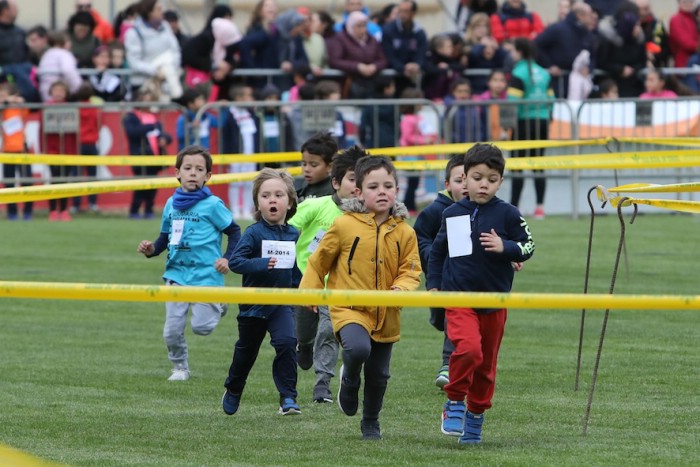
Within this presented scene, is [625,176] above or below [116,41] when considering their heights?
below

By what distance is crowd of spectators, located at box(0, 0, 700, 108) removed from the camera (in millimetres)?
22375

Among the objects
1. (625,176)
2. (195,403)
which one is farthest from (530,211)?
(195,403)

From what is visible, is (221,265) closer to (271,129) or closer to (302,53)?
(271,129)

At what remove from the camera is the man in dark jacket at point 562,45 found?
75.4 ft

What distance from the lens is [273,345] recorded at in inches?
359

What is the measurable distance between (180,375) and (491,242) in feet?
11.0

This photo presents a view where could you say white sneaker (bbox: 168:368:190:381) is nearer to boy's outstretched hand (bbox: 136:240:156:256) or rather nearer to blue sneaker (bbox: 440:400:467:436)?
boy's outstretched hand (bbox: 136:240:156:256)

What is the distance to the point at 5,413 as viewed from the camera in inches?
360

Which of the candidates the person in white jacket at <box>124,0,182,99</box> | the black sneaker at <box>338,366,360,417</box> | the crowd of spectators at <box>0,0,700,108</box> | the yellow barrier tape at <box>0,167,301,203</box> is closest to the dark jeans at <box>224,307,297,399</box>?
the black sneaker at <box>338,366,360,417</box>

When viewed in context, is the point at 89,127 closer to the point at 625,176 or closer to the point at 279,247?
the point at 625,176

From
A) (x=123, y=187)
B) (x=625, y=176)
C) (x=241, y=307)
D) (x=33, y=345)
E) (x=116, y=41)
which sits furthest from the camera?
(x=116, y=41)

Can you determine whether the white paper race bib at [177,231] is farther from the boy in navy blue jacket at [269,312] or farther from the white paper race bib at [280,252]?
the white paper race bib at [280,252]

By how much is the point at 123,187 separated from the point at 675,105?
11.5m

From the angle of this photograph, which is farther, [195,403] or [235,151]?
[235,151]
